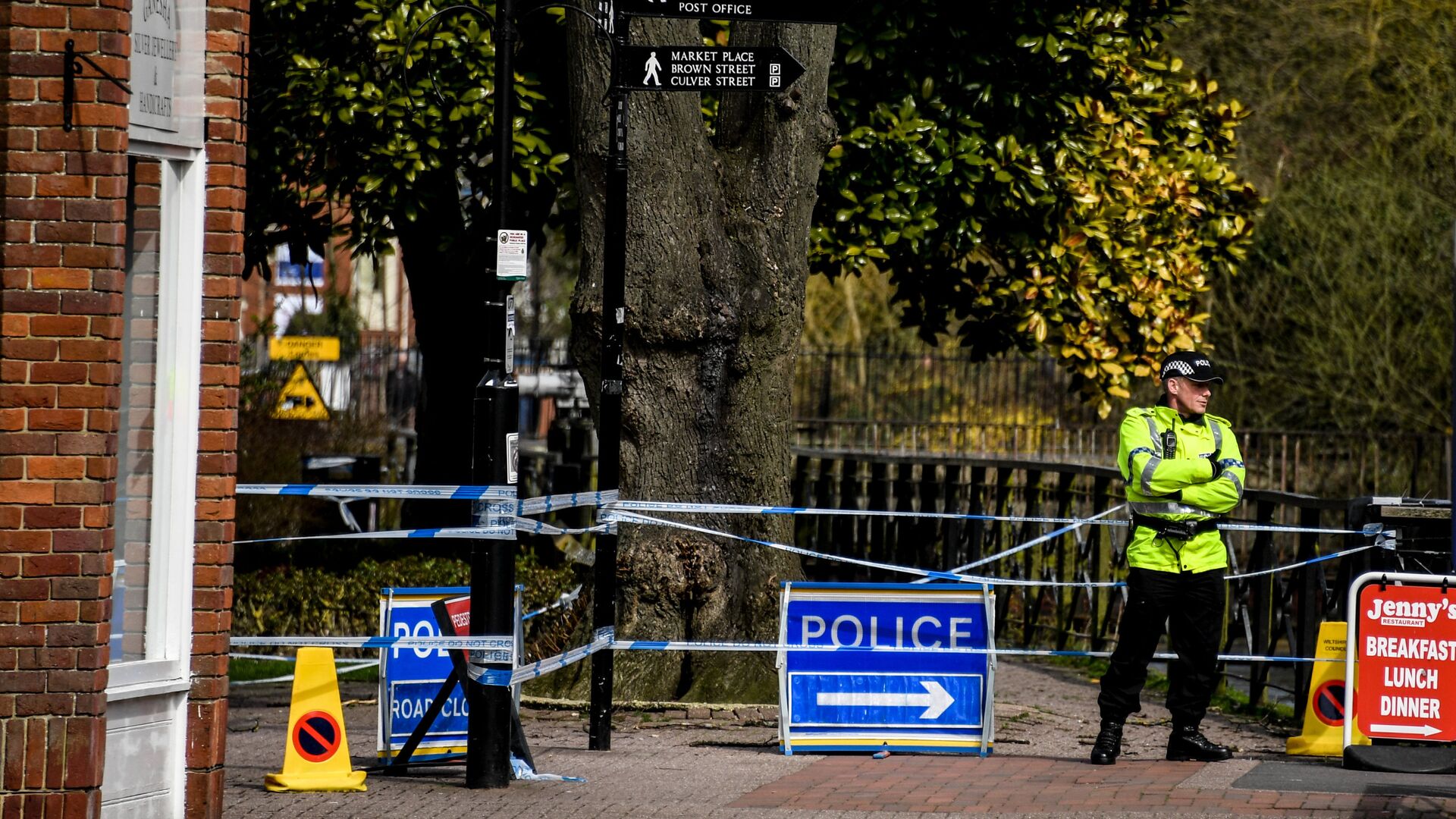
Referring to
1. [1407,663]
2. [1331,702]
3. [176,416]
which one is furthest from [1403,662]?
[176,416]

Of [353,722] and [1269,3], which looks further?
[1269,3]

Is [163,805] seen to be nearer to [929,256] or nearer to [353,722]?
[353,722]

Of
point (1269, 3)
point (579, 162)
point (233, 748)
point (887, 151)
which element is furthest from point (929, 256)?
point (1269, 3)

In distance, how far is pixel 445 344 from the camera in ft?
55.5

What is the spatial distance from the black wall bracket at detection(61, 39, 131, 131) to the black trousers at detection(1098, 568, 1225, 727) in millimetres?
5069

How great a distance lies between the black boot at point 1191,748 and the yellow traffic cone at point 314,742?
3.80 metres

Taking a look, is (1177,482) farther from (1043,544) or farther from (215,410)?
(1043,544)

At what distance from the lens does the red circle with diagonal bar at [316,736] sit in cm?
804

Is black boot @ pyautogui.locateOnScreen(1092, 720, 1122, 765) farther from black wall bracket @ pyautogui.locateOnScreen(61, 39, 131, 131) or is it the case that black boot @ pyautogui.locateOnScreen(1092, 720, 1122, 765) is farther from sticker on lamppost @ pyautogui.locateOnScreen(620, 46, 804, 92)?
black wall bracket @ pyautogui.locateOnScreen(61, 39, 131, 131)

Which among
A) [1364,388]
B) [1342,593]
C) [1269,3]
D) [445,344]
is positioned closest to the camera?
[1342,593]

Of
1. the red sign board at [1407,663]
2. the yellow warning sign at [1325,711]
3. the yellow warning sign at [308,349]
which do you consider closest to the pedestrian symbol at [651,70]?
the red sign board at [1407,663]

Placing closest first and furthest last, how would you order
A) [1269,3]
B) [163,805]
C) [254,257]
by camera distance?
[163,805] < [254,257] < [1269,3]

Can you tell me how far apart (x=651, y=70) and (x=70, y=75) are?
3.24 metres

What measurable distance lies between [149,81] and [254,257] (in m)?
9.06
